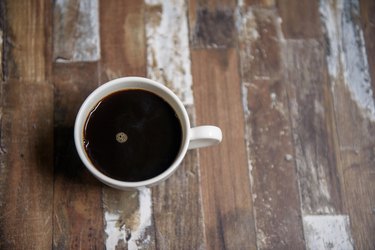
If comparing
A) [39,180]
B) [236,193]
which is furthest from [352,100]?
[39,180]

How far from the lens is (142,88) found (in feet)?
2.19

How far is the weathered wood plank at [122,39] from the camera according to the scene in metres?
0.80

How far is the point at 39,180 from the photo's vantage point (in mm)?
739

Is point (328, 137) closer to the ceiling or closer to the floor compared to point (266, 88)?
closer to the floor

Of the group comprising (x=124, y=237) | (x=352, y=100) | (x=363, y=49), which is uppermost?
(x=363, y=49)

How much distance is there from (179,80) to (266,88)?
172 mm

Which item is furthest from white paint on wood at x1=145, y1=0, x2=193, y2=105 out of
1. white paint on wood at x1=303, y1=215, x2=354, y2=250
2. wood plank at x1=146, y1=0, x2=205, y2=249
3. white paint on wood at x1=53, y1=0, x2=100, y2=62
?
white paint on wood at x1=303, y1=215, x2=354, y2=250

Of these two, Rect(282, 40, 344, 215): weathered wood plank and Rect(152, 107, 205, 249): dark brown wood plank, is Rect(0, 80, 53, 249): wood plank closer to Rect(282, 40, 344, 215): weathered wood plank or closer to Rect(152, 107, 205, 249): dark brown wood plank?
Rect(152, 107, 205, 249): dark brown wood plank

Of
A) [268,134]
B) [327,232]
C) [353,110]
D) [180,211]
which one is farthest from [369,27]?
[180,211]

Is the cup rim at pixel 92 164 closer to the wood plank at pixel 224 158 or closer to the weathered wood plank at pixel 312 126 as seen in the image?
the wood plank at pixel 224 158

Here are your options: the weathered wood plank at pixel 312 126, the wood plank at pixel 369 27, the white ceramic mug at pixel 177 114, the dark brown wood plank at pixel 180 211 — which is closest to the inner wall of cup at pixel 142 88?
the white ceramic mug at pixel 177 114

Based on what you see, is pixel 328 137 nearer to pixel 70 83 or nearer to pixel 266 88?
pixel 266 88

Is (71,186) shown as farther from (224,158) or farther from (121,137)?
(224,158)

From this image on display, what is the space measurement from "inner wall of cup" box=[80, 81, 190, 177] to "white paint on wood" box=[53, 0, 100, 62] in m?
0.17
